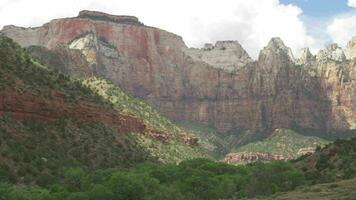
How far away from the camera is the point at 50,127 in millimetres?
98812

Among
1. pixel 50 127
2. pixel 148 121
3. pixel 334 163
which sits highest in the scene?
pixel 334 163

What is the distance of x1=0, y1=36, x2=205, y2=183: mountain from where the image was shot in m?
85.3

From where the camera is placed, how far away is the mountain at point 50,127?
8531cm

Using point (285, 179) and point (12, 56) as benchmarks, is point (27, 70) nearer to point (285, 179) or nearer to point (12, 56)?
point (12, 56)

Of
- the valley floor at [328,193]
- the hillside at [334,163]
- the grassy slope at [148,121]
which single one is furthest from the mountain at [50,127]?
the valley floor at [328,193]

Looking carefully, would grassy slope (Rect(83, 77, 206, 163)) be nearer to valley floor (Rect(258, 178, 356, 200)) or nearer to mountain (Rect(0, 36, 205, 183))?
mountain (Rect(0, 36, 205, 183))

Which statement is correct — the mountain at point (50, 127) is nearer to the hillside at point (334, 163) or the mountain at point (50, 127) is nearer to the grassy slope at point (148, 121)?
the grassy slope at point (148, 121)

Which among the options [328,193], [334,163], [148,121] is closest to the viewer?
[328,193]

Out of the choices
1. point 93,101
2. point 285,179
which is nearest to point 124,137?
point 93,101

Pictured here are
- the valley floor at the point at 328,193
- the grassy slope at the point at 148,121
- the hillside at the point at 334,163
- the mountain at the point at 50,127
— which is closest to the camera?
the valley floor at the point at 328,193

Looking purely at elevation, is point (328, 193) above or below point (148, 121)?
above

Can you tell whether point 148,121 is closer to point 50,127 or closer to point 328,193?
point 50,127

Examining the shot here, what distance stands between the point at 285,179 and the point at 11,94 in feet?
130

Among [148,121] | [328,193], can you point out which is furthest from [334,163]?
[148,121]
